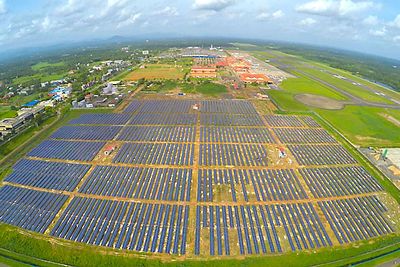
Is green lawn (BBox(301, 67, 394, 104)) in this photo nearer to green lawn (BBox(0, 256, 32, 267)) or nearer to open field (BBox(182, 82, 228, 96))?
open field (BBox(182, 82, 228, 96))

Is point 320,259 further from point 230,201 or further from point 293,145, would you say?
point 293,145

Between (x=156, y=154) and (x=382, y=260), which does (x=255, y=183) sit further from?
(x=156, y=154)

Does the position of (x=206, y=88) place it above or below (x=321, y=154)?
above

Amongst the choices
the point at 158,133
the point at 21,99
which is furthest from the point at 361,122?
the point at 21,99

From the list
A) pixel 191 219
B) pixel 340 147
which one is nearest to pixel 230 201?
pixel 191 219

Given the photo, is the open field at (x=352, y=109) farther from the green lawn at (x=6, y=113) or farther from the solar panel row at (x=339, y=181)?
the green lawn at (x=6, y=113)

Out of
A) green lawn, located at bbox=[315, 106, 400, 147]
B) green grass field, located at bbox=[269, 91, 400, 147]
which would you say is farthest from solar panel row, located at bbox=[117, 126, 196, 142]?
green lawn, located at bbox=[315, 106, 400, 147]

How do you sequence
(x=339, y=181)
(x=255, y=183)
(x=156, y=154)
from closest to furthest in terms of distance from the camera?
(x=255, y=183) < (x=339, y=181) < (x=156, y=154)
